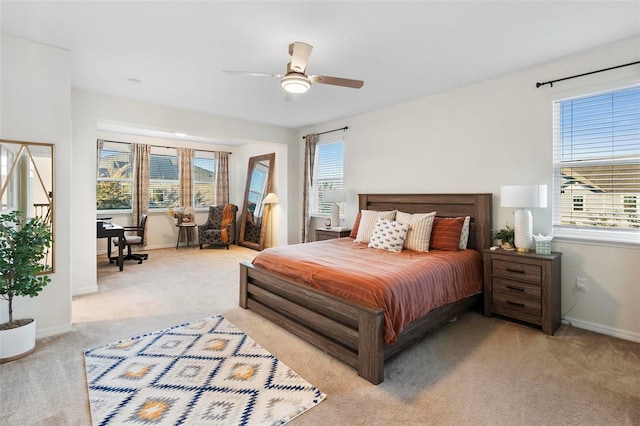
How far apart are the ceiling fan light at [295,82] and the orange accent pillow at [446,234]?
223 cm

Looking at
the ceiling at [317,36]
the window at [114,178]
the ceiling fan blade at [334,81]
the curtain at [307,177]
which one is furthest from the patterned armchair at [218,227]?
the ceiling fan blade at [334,81]

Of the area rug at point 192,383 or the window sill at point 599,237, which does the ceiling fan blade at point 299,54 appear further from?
the window sill at point 599,237

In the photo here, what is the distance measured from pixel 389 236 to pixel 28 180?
3.57 m

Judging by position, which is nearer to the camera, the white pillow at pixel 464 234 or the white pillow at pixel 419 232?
the white pillow at pixel 419 232

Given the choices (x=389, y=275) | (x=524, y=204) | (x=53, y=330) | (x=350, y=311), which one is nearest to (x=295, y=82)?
(x=389, y=275)

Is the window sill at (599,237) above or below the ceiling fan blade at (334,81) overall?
below

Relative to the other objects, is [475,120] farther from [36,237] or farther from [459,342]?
[36,237]

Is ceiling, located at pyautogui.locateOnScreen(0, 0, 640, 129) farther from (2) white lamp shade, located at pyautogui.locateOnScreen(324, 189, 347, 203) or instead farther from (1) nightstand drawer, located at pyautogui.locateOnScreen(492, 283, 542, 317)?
(1) nightstand drawer, located at pyautogui.locateOnScreen(492, 283, 542, 317)

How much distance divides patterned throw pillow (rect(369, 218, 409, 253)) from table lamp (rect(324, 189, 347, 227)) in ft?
4.77

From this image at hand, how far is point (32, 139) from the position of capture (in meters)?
2.77

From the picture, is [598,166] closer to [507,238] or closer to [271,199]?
[507,238]

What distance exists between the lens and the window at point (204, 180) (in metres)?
8.05

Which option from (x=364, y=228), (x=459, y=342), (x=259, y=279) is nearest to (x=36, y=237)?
(x=259, y=279)

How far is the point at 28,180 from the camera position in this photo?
2771 millimetres
